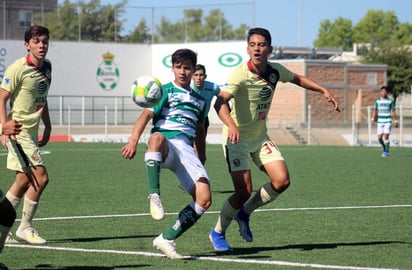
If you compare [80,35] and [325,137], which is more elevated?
[80,35]

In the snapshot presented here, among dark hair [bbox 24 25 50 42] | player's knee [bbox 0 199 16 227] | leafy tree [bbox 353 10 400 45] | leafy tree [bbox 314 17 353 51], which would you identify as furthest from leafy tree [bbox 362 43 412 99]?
player's knee [bbox 0 199 16 227]

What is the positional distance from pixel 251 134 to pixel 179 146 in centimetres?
142

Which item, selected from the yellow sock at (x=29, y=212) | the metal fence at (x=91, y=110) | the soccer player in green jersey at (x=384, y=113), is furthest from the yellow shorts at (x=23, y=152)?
the metal fence at (x=91, y=110)

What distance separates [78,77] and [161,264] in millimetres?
53524

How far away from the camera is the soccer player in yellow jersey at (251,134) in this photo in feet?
33.6

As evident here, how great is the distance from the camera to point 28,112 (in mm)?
10305

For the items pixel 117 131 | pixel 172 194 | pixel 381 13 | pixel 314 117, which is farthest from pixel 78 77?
pixel 381 13

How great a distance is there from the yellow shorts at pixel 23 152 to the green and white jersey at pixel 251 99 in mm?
2104

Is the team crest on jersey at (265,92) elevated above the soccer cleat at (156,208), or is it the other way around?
the team crest on jersey at (265,92)

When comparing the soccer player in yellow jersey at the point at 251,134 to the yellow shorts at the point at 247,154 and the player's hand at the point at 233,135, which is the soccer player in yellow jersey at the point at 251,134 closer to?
the yellow shorts at the point at 247,154

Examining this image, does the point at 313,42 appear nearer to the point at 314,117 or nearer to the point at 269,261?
the point at 314,117

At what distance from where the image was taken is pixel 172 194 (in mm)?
16672

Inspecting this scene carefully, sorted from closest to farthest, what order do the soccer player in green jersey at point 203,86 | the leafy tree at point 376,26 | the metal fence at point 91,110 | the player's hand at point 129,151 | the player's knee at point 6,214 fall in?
the player's knee at point 6,214 → the player's hand at point 129,151 → the soccer player in green jersey at point 203,86 → the metal fence at point 91,110 → the leafy tree at point 376,26

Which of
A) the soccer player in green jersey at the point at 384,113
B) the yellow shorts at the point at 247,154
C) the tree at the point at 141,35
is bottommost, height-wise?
the soccer player in green jersey at the point at 384,113
